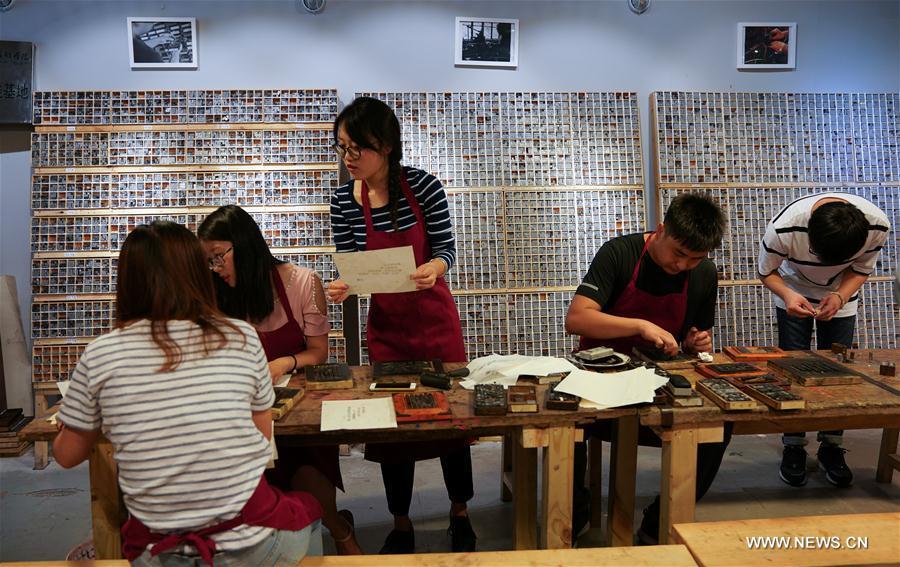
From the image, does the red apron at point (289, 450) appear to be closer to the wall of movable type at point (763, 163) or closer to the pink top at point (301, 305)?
the pink top at point (301, 305)

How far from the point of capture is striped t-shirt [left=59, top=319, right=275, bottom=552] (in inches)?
62.3

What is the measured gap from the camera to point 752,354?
2910 millimetres

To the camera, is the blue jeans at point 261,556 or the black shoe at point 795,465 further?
the black shoe at point 795,465

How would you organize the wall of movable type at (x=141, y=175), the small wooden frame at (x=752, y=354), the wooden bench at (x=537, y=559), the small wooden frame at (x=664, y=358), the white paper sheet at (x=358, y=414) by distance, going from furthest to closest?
the wall of movable type at (x=141, y=175) → the small wooden frame at (x=752, y=354) → the small wooden frame at (x=664, y=358) → the white paper sheet at (x=358, y=414) → the wooden bench at (x=537, y=559)

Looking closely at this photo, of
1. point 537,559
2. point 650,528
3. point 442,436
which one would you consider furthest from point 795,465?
point 537,559

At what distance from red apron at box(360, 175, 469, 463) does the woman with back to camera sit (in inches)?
47.6

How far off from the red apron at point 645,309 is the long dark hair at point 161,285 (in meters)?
1.89

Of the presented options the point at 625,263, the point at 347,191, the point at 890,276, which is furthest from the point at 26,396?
the point at 890,276

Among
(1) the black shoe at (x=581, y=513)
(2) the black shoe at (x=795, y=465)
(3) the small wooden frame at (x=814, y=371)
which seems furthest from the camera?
(2) the black shoe at (x=795, y=465)

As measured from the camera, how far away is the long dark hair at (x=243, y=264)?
260 centimetres

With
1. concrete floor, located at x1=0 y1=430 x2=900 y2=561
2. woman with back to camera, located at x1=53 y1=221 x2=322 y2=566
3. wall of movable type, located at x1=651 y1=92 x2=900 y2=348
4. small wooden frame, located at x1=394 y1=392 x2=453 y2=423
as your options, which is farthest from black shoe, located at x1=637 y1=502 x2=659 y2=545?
wall of movable type, located at x1=651 y1=92 x2=900 y2=348

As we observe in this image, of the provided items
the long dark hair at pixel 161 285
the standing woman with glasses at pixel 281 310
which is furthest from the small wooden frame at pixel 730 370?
the long dark hair at pixel 161 285

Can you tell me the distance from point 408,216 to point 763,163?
9.57 ft

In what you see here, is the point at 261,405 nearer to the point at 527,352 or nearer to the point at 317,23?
the point at 527,352
